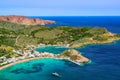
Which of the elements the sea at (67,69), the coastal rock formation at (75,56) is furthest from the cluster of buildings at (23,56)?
the coastal rock formation at (75,56)

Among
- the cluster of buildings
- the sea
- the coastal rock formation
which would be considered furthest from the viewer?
the coastal rock formation

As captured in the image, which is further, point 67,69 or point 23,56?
point 23,56

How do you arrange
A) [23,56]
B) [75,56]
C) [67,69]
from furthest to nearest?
[23,56] → [75,56] → [67,69]

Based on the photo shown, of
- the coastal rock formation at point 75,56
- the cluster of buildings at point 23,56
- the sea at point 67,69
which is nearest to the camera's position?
the sea at point 67,69

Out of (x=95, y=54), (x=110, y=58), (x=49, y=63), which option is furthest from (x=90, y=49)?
(x=49, y=63)

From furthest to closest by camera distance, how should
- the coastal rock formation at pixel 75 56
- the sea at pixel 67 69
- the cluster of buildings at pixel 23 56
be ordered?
1. the coastal rock formation at pixel 75 56
2. the cluster of buildings at pixel 23 56
3. the sea at pixel 67 69

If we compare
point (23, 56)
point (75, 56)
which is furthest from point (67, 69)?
point (23, 56)

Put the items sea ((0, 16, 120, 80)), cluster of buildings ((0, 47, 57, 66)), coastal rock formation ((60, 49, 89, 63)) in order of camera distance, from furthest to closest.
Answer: coastal rock formation ((60, 49, 89, 63)) → cluster of buildings ((0, 47, 57, 66)) → sea ((0, 16, 120, 80))

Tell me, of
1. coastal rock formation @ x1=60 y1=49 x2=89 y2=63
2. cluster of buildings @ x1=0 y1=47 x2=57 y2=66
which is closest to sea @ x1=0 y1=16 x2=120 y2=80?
coastal rock formation @ x1=60 y1=49 x2=89 y2=63

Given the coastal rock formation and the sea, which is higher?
the coastal rock formation

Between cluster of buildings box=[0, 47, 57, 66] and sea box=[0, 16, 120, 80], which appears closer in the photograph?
sea box=[0, 16, 120, 80]

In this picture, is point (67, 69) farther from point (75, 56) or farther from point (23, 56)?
point (23, 56)

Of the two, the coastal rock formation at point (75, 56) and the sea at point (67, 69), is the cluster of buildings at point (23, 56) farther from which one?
the coastal rock formation at point (75, 56)

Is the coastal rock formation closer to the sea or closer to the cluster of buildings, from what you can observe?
the sea
